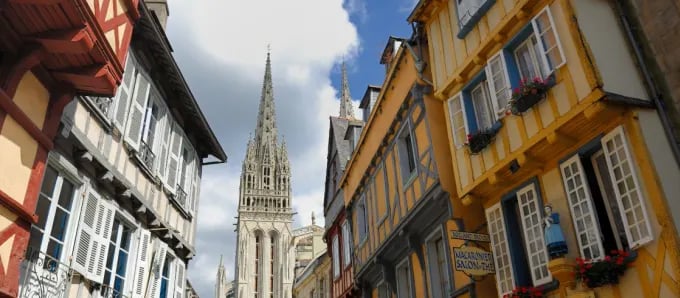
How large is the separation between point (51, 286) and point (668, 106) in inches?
350

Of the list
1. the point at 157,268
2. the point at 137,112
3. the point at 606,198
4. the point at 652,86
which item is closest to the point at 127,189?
the point at 137,112

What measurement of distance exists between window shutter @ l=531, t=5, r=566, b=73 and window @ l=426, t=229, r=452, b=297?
14.1 ft

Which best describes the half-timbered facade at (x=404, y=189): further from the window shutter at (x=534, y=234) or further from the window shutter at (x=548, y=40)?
the window shutter at (x=548, y=40)

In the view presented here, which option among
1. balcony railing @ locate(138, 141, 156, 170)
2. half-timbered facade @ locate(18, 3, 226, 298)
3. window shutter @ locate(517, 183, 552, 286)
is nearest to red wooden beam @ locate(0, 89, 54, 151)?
half-timbered facade @ locate(18, 3, 226, 298)

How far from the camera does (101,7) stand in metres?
7.95

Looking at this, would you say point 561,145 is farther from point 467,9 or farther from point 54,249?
point 54,249

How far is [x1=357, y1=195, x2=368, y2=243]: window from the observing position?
1541cm

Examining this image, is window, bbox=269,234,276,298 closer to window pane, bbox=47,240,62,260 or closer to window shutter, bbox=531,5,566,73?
window pane, bbox=47,240,62,260

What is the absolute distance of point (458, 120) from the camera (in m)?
9.64

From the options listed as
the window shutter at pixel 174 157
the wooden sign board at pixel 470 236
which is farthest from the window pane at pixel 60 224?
the wooden sign board at pixel 470 236

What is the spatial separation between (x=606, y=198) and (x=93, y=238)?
315 inches

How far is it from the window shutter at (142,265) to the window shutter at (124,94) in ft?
7.92

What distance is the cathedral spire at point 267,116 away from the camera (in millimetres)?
95125

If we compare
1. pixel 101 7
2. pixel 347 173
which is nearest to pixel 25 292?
pixel 101 7
